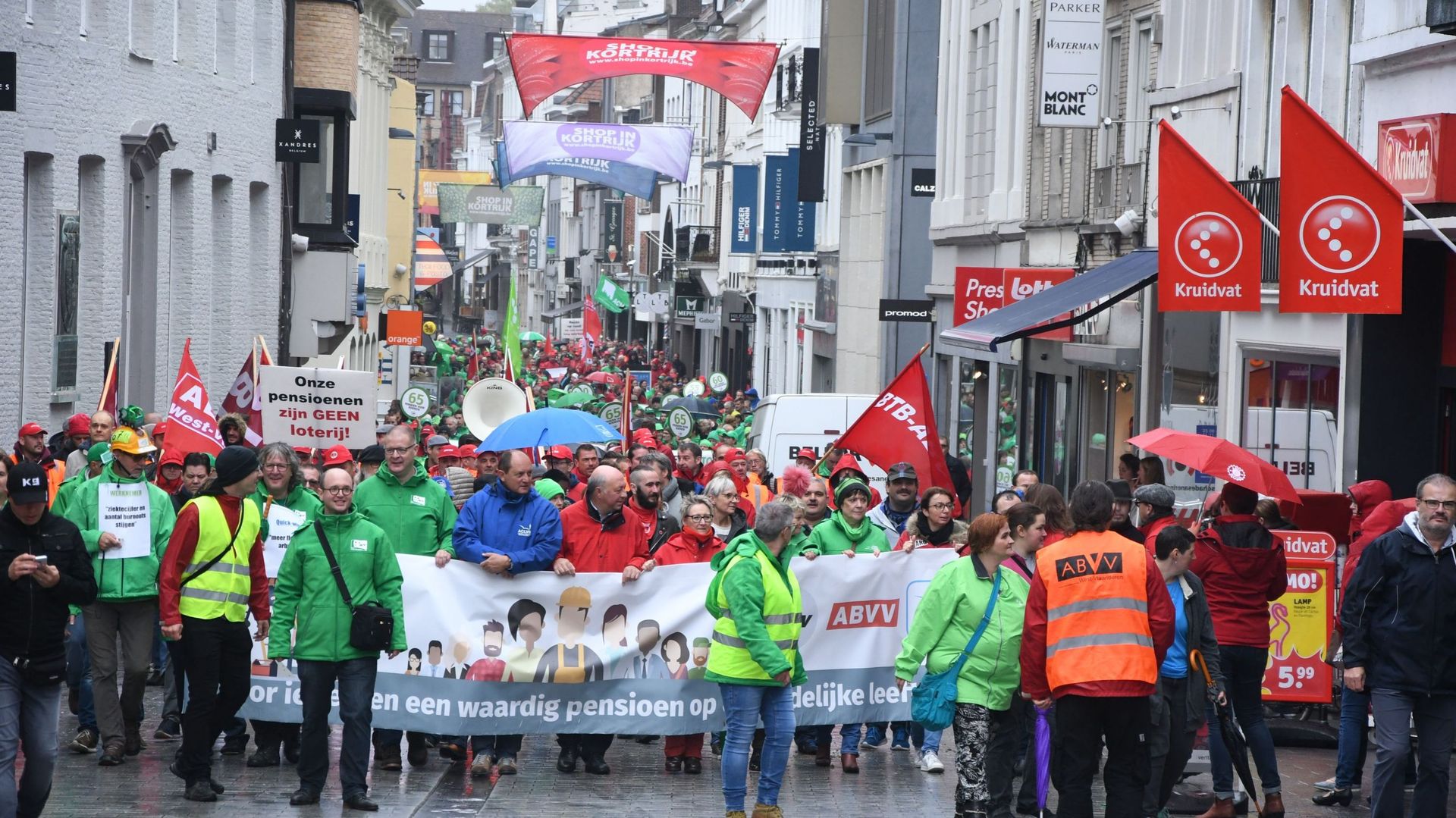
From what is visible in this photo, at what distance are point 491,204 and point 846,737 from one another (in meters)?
64.7

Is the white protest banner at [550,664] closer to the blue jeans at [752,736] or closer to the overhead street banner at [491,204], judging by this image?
the blue jeans at [752,736]

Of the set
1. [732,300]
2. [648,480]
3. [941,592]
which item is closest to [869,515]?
[648,480]

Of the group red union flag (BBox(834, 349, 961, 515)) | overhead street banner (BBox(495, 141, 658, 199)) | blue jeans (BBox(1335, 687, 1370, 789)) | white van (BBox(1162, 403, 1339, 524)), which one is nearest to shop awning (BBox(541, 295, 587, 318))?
overhead street banner (BBox(495, 141, 658, 199))

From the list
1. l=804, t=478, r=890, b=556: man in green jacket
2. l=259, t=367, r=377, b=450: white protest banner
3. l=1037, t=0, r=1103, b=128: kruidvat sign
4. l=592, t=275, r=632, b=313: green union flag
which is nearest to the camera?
l=804, t=478, r=890, b=556: man in green jacket

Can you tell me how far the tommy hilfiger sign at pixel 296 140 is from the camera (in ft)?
103

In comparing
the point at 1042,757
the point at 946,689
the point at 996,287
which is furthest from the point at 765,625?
the point at 996,287

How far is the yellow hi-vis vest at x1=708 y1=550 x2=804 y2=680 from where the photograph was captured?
10203mm

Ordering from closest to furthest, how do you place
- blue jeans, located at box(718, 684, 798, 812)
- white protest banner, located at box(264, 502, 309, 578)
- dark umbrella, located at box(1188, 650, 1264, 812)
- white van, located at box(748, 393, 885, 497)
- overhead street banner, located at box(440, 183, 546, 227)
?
blue jeans, located at box(718, 684, 798, 812) < dark umbrella, located at box(1188, 650, 1264, 812) < white protest banner, located at box(264, 502, 309, 578) < white van, located at box(748, 393, 885, 497) < overhead street banner, located at box(440, 183, 546, 227)

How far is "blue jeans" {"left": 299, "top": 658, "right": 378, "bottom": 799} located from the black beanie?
42.5 inches

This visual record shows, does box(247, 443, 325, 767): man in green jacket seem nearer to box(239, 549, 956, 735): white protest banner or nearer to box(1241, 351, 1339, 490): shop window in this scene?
box(239, 549, 956, 735): white protest banner

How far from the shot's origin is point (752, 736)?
1039 centimetres

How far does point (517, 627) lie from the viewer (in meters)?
12.1

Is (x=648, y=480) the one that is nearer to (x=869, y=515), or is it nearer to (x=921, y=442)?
(x=869, y=515)

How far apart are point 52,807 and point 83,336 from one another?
13.2 meters
